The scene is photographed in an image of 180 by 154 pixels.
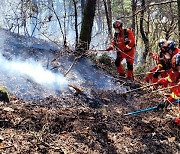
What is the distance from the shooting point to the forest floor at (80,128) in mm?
4117

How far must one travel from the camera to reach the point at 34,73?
6738 millimetres

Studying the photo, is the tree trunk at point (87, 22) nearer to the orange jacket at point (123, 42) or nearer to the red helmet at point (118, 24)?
the orange jacket at point (123, 42)

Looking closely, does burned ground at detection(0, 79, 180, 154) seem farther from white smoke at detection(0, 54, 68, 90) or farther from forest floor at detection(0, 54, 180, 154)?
white smoke at detection(0, 54, 68, 90)

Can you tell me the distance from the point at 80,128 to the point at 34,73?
2.45 metres

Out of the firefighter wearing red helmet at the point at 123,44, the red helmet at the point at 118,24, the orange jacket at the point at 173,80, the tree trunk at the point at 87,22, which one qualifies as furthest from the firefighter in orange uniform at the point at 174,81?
the tree trunk at the point at 87,22

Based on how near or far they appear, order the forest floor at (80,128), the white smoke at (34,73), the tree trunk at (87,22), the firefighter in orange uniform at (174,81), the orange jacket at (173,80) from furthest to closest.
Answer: the tree trunk at (87,22)
the white smoke at (34,73)
the orange jacket at (173,80)
the firefighter in orange uniform at (174,81)
the forest floor at (80,128)

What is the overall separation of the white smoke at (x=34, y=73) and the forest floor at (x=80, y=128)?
1.80 ft

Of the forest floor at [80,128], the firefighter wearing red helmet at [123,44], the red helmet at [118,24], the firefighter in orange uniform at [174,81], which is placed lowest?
the forest floor at [80,128]

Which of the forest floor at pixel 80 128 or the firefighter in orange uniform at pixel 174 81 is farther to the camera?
the firefighter in orange uniform at pixel 174 81

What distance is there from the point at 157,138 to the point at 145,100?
1935mm

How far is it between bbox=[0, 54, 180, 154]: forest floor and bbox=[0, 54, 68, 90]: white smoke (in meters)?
0.55

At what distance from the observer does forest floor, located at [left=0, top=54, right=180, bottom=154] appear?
4.12 meters

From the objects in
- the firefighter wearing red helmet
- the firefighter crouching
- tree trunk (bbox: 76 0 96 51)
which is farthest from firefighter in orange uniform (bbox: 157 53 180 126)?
tree trunk (bbox: 76 0 96 51)

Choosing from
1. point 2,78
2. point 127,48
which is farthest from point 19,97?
point 127,48
